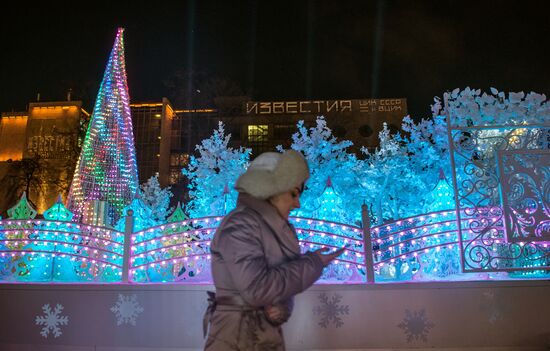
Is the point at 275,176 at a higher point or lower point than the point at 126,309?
higher

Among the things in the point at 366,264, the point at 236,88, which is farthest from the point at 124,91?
the point at 236,88

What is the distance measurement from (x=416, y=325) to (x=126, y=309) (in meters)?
3.12

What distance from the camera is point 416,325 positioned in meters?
4.20

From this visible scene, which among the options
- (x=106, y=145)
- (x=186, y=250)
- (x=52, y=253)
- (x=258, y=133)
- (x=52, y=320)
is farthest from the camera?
(x=258, y=133)

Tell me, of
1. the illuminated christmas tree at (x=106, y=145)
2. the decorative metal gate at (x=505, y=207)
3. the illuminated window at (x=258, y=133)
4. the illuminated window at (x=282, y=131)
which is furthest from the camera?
the illuminated window at (x=258, y=133)

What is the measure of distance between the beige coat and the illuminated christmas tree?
391 inches

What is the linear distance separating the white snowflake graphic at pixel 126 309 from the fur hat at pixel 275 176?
3229 millimetres

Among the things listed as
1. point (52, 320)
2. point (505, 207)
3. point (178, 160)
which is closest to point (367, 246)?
point (505, 207)

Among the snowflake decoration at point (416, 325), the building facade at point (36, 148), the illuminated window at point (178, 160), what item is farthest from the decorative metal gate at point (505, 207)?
the illuminated window at point (178, 160)

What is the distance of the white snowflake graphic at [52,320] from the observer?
4.43m

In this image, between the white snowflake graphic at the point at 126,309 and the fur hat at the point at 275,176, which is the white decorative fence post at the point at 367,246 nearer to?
the white snowflake graphic at the point at 126,309

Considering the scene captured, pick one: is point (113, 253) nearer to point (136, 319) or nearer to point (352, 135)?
point (136, 319)

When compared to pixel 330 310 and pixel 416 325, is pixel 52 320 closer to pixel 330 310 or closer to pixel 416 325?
pixel 330 310

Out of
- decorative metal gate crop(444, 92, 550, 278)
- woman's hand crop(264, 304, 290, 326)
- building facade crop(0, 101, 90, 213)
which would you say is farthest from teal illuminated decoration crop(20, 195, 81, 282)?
building facade crop(0, 101, 90, 213)
